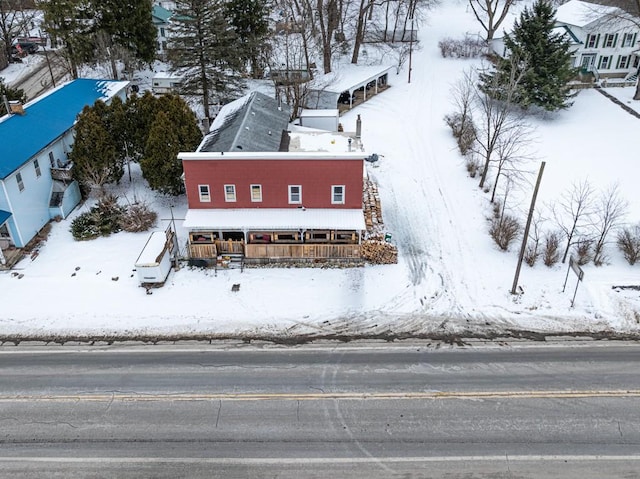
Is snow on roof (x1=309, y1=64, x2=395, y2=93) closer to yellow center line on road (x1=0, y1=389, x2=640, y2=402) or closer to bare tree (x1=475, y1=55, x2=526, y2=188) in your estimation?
bare tree (x1=475, y1=55, x2=526, y2=188)

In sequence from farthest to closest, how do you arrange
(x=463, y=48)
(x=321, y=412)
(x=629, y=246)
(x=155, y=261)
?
(x=463, y=48) < (x=629, y=246) < (x=155, y=261) < (x=321, y=412)

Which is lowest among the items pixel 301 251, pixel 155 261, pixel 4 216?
pixel 301 251

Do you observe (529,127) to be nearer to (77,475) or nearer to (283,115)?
(283,115)

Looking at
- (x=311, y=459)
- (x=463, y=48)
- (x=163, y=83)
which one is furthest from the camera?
(x=463, y=48)

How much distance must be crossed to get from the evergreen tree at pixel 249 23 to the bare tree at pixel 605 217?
102ft

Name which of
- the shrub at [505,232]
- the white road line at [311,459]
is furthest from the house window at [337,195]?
the white road line at [311,459]

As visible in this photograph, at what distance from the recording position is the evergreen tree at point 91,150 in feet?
99.4

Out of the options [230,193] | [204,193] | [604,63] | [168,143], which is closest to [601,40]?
[604,63]

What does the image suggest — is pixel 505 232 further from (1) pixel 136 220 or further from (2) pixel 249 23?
(2) pixel 249 23

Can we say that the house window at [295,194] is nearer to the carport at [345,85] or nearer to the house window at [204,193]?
the house window at [204,193]

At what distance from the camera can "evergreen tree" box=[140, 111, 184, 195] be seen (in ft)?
98.4

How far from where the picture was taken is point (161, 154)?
3011 cm

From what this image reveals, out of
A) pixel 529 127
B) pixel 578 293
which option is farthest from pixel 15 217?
pixel 529 127

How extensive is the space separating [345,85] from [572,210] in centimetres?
2425
